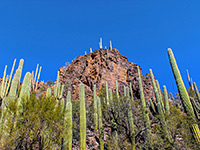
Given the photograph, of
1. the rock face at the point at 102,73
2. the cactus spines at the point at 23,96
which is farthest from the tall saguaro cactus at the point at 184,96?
the rock face at the point at 102,73

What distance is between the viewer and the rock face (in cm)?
2420

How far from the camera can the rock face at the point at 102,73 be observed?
2420cm

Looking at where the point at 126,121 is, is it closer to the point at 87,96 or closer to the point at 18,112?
the point at 18,112

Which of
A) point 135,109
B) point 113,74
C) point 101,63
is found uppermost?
point 101,63

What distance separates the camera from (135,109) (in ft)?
42.4

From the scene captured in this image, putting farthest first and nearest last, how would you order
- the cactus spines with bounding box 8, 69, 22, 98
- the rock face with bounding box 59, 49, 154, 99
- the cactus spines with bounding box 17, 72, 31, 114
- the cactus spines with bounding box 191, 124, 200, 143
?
1. the rock face with bounding box 59, 49, 154, 99
2. the cactus spines with bounding box 8, 69, 22, 98
3. the cactus spines with bounding box 17, 72, 31, 114
4. the cactus spines with bounding box 191, 124, 200, 143

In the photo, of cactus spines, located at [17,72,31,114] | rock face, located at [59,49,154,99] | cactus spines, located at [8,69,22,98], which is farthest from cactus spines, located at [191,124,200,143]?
rock face, located at [59,49,154,99]

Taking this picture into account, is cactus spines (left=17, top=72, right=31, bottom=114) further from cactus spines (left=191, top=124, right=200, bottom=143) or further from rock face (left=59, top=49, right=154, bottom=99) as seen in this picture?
rock face (left=59, top=49, right=154, bottom=99)

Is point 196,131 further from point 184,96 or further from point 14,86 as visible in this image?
point 14,86

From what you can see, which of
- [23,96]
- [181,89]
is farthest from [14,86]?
[181,89]

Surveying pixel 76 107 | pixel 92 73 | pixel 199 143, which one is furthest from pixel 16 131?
pixel 92 73

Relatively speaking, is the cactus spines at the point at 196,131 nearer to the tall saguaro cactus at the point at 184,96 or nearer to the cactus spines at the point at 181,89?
the tall saguaro cactus at the point at 184,96

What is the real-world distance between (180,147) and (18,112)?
8.72 m

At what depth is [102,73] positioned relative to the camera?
83.8 ft
